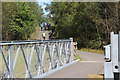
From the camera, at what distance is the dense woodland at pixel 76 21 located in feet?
76.6

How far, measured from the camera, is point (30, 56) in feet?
20.0

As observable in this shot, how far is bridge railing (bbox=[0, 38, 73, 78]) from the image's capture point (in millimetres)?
5000

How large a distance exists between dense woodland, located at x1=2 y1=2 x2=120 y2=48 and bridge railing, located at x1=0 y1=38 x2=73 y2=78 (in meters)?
13.1

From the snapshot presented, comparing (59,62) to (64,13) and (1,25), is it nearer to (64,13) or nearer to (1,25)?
(1,25)

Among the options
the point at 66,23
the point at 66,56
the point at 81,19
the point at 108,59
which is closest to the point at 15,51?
the point at 108,59

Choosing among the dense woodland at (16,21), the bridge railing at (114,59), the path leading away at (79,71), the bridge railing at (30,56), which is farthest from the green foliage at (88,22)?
the bridge railing at (114,59)

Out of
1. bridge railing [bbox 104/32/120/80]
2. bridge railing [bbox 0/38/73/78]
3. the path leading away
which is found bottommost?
the path leading away

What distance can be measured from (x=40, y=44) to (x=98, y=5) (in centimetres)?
1799

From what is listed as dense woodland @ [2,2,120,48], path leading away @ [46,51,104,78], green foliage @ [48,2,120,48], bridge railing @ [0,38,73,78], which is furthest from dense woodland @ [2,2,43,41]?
path leading away @ [46,51,104,78]

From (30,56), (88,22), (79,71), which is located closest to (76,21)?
(88,22)

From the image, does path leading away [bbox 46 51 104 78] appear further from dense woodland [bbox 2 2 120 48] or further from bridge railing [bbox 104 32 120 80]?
dense woodland [bbox 2 2 120 48]

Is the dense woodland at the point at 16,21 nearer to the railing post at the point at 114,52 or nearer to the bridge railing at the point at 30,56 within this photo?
the bridge railing at the point at 30,56

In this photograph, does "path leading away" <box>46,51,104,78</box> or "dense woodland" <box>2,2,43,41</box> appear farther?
"dense woodland" <box>2,2,43,41</box>

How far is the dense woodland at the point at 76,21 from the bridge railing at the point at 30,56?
13.1 m
